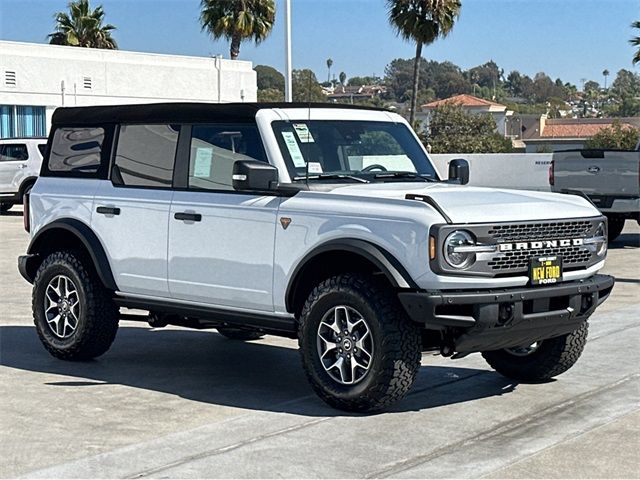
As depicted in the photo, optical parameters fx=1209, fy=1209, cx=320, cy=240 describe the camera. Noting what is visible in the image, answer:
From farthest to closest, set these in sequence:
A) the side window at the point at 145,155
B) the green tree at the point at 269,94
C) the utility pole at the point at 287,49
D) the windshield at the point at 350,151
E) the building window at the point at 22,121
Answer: the green tree at the point at 269,94, the building window at the point at 22,121, the utility pole at the point at 287,49, the side window at the point at 145,155, the windshield at the point at 350,151

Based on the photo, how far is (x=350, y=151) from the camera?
28.7ft

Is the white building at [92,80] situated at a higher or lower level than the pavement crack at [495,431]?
higher

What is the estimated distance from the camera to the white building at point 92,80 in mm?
46344

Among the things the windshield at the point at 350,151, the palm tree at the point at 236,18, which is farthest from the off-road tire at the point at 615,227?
the palm tree at the point at 236,18

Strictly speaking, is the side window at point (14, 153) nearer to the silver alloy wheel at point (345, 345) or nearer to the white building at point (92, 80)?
the white building at point (92, 80)

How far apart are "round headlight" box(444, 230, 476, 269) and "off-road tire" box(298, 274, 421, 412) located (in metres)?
0.47

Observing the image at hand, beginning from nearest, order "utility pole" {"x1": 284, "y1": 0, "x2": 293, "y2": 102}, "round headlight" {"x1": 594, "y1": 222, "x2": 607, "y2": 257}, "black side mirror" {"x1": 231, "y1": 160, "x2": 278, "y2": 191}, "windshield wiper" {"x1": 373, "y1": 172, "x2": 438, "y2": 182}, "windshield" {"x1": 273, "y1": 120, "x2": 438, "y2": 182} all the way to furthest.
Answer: "black side mirror" {"x1": 231, "y1": 160, "x2": 278, "y2": 191} < "round headlight" {"x1": 594, "y1": 222, "x2": 607, "y2": 257} < "windshield" {"x1": 273, "y1": 120, "x2": 438, "y2": 182} < "windshield wiper" {"x1": 373, "y1": 172, "x2": 438, "y2": 182} < "utility pole" {"x1": 284, "y1": 0, "x2": 293, "y2": 102}

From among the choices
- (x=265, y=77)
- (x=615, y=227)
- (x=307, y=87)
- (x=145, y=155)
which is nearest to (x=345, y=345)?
(x=307, y=87)

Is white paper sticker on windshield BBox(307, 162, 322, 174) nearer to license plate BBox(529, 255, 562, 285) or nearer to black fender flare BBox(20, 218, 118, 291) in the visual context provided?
license plate BBox(529, 255, 562, 285)

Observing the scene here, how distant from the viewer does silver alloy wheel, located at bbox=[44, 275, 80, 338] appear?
370 inches

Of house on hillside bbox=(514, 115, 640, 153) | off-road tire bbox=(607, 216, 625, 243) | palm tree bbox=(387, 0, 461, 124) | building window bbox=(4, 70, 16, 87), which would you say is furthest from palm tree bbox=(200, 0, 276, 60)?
house on hillside bbox=(514, 115, 640, 153)

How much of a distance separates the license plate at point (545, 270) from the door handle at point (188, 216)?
7.87ft

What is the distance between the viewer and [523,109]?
633ft

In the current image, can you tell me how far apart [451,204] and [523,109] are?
18938 centimetres
